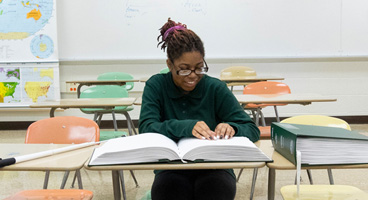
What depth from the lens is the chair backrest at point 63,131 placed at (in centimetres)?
178

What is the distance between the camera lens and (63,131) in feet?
5.98

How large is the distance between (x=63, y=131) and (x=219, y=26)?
358cm

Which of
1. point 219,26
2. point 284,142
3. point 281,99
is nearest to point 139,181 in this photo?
point 281,99

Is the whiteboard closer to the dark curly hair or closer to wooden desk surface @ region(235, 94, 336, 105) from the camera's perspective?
wooden desk surface @ region(235, 94, 336, 105)

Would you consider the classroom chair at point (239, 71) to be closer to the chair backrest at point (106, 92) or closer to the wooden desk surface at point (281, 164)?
the chair backrest at point (106, 92)

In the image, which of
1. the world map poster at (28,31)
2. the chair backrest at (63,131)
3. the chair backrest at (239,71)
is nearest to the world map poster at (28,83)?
the world map poster at (28,31)

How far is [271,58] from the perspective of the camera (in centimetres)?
517

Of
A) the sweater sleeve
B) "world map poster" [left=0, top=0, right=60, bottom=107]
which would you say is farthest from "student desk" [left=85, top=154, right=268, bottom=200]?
"world map poster" [left=0, top=0, right=60, bottom=107]

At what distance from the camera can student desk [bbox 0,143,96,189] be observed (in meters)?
1.11

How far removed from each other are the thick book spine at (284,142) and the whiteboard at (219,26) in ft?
12.8

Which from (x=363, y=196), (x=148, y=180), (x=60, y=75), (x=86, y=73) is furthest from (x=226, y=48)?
(x=363, y=196)

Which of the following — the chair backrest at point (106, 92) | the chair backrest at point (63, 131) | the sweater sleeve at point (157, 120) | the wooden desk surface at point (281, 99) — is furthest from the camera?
the chair backrest at point (106, 92)

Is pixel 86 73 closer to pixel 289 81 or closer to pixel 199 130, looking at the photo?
pixel 289 81

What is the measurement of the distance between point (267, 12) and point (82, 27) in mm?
2340
